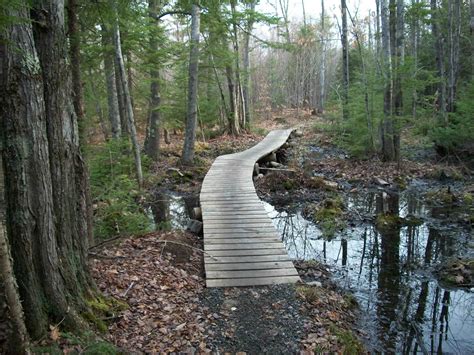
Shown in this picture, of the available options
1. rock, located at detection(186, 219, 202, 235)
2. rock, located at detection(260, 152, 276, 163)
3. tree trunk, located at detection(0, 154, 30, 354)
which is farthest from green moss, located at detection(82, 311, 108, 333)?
rock, located at detection(260, 152, 276, 163)

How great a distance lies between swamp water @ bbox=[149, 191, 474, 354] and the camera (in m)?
4.82

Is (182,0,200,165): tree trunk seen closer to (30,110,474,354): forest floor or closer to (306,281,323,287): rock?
(30,110,474,354): forest floor

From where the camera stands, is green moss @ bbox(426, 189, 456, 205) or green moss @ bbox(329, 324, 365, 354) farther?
green moss @ bbox(426, 189, 456, 205)

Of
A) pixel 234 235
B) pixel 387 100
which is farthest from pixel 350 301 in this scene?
pixel 387 100

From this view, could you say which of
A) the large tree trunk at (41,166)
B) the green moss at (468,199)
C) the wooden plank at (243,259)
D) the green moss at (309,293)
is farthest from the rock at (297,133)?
the large tree trunk at (41,166)

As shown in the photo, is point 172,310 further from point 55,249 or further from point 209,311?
point 55,249

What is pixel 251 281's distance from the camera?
5.51m

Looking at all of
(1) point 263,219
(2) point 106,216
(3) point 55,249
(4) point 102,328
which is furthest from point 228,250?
(3) point 55,249

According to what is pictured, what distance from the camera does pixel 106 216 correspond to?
6738 mm

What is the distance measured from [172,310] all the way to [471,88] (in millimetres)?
13666

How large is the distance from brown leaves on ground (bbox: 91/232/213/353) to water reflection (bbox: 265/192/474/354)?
7.14ft

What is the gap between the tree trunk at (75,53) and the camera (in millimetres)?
4309

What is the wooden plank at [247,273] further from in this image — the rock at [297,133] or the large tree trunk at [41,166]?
the rock at [297,133]

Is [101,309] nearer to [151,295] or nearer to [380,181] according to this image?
[151,295]
